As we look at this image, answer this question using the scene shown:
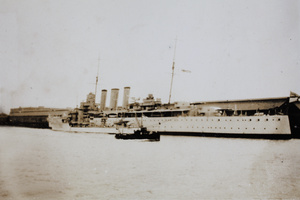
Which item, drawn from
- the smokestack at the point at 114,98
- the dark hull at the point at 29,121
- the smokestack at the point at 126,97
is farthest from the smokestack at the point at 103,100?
the dark hull at the point at 29,121

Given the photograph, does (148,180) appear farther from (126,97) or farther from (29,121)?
(29,121)

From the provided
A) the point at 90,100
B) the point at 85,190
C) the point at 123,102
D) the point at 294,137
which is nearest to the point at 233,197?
the point at 85,190

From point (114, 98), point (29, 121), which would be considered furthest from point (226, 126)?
point (29, 121)

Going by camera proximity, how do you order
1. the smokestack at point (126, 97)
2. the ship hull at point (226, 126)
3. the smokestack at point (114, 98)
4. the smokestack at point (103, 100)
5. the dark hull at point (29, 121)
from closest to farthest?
the ship hull at point (226, 126) → the smokestack at point (126, 97) → the smokestack at point (114, 98) → the smokestack at point (103, 100) → the dark hull at point (29, 121)

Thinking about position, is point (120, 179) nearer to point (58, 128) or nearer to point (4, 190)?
point (4, 190)

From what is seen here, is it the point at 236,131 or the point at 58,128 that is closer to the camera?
the point at 236,131

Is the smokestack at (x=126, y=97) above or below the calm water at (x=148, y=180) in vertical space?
above

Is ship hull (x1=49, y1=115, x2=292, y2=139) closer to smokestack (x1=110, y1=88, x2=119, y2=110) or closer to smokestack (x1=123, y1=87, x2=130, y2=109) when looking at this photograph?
smokestack (x1=123, y1=87, x2=130, y2=109)

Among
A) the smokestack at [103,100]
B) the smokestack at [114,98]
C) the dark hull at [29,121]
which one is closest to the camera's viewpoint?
the smokestack at [114,98]

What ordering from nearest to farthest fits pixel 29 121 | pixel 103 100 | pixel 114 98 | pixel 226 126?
pixel 226 126 < pixel 114 98 < pixel 103 100 < pixel 29 121

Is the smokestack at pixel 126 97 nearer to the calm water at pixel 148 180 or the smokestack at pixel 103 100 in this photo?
the smokestack at pixel 103 100

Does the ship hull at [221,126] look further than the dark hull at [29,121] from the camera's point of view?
No
